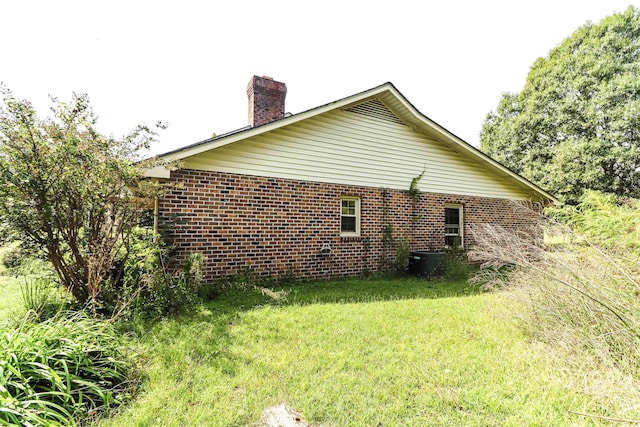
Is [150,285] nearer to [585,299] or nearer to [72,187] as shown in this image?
[72,187]

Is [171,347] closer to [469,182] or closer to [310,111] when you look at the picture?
[310,111]

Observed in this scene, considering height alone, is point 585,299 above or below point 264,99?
below

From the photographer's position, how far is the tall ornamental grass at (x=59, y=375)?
197cm

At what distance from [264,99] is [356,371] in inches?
365

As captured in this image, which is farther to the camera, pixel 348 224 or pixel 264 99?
pixel 264 99

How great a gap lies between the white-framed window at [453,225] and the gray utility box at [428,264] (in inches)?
72.1

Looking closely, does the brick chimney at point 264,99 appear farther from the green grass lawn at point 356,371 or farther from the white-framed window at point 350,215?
the green grass lawn at point 356,371

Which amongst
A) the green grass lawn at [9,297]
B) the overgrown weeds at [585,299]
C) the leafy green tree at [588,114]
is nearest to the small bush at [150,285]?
the green grass lawn at [9,297]

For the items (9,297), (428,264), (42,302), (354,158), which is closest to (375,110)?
(354,158)

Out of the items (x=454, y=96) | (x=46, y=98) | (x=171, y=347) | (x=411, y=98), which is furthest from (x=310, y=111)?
(x=454, y=96)

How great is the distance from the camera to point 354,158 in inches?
327

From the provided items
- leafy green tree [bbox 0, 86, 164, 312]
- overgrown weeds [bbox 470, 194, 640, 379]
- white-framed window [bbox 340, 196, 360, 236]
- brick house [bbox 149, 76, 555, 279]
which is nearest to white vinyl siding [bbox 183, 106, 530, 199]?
brick house [bbox 149, 76, 555, 279]

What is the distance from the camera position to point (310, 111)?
23.8 ft

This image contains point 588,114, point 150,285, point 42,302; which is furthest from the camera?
point 588,114
